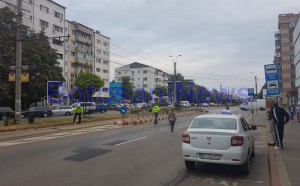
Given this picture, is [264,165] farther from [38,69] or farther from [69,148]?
[38,69]

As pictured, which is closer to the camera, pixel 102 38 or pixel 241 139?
pixel 241 139

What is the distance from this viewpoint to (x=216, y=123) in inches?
364

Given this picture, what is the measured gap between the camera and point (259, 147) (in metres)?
14.0

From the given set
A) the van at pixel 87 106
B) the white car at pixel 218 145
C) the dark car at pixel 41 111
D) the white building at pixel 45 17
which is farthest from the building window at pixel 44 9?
the white car at pixel 218 145

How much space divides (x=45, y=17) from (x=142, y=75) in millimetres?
72991

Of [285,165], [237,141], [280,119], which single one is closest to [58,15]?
[280,119]

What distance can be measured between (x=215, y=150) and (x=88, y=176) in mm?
3083

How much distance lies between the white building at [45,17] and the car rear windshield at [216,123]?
47.5m

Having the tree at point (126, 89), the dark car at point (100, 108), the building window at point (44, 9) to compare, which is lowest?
the dark car at point (100, 108)

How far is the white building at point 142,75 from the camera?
13125 centimetres

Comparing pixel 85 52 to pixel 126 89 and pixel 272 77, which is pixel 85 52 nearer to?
pixel 126 89

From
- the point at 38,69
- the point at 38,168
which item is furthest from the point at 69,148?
the point at 38,69

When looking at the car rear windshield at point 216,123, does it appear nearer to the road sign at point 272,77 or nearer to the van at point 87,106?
the road sign at point 272,77

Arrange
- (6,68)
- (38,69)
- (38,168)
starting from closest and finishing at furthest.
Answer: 1. (38,168)
2. (6,68)
3. (38,69)
